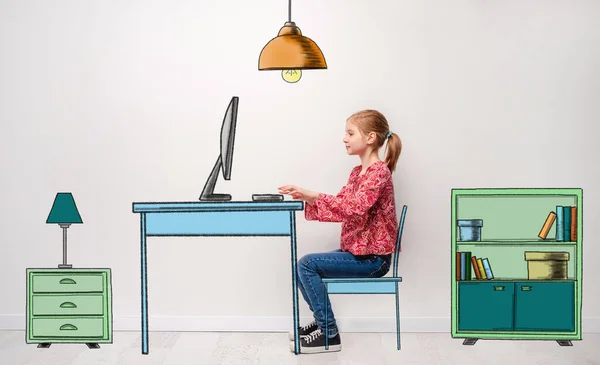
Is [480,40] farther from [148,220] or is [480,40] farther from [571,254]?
[148,220]

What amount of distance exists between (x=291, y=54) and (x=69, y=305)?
174 cm

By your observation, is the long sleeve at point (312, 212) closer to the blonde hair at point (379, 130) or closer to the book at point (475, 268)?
the blonde hair at point (379, 130)

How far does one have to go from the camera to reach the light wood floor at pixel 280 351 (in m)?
4.84

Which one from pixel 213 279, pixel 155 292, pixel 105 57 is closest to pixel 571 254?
pixel 213 279

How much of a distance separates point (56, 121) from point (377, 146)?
6.23 ft

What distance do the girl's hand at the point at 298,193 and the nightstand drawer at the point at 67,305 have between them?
43.9 inches

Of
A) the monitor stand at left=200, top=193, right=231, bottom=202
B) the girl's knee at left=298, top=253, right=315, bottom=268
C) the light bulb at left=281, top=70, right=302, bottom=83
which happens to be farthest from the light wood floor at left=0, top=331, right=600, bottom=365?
the light bulb at left=281, top=70, right=302, bottom=83

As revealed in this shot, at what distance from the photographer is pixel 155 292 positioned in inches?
219

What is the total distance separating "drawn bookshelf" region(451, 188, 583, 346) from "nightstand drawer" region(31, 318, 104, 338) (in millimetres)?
1890

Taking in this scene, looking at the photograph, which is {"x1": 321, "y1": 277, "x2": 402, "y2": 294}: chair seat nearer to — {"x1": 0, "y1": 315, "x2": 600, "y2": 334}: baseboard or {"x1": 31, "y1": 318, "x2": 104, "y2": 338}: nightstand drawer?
{"x1": 0, "y1": 315, "x2": 600, "y2": 334}: baseboard

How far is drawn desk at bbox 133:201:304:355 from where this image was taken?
15.1 feet

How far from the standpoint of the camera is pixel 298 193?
15.9 ft

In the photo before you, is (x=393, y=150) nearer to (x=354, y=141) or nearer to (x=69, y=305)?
(x=354, y=141)

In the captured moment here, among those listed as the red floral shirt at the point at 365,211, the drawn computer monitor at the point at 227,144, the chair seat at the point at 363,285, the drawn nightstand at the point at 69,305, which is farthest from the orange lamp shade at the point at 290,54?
the drawn nightstand at the point at 69,305
